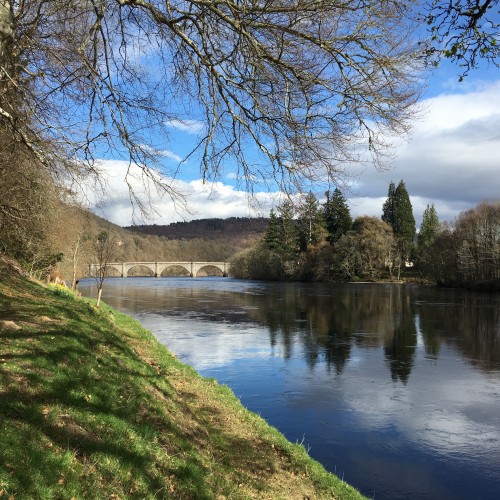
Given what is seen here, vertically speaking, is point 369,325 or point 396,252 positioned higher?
point 396,252

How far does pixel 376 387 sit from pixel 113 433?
10.5m

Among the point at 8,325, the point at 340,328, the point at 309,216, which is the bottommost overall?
the point at 340,328

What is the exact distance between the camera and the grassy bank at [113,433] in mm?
4250

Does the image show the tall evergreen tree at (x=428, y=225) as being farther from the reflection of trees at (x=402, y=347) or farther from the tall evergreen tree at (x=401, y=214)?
Answer: the reflection of trees at (x=402, y=347)

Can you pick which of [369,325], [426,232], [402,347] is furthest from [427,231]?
[402,347]

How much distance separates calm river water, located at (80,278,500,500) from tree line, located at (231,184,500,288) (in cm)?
1697

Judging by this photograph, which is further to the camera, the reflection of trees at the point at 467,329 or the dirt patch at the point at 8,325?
the reflection of trees at the point at 467,329

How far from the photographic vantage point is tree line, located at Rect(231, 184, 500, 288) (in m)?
59.0

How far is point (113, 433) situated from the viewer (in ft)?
17.1

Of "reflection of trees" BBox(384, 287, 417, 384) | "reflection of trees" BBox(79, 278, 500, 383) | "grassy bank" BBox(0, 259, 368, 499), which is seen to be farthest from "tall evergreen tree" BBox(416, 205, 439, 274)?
"grassy bank" BBox(0, 259, 368, 499)

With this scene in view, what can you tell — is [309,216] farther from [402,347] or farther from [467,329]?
[467,329]

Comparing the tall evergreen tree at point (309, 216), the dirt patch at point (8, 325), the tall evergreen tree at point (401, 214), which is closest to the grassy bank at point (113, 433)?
the dirt patch at point (8, 325)

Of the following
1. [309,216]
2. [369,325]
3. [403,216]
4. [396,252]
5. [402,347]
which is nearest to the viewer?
[309,216]

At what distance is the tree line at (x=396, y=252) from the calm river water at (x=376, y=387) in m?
17.0
